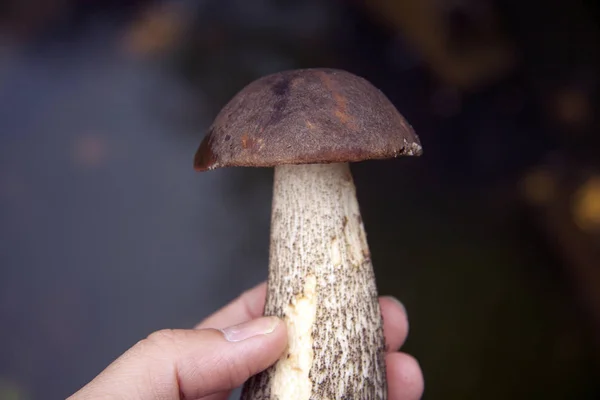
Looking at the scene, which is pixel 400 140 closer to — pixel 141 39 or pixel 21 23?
pixel 141 39

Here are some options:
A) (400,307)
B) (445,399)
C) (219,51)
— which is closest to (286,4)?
(219,51)

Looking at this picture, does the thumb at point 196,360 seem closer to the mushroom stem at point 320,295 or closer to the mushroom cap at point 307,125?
the mushroom stem at point 320,295

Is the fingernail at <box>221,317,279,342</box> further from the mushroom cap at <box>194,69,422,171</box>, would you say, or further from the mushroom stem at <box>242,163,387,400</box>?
the mushroom cap at <box>194,69,422,171</box>

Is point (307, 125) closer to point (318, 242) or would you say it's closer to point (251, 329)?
point (318, 242)

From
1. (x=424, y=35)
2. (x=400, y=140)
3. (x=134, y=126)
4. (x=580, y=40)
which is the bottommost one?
(x=400, y=140)

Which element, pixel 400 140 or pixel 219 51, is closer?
pixel 400 140

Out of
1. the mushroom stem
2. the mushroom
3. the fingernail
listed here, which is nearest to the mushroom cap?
the mushroom
